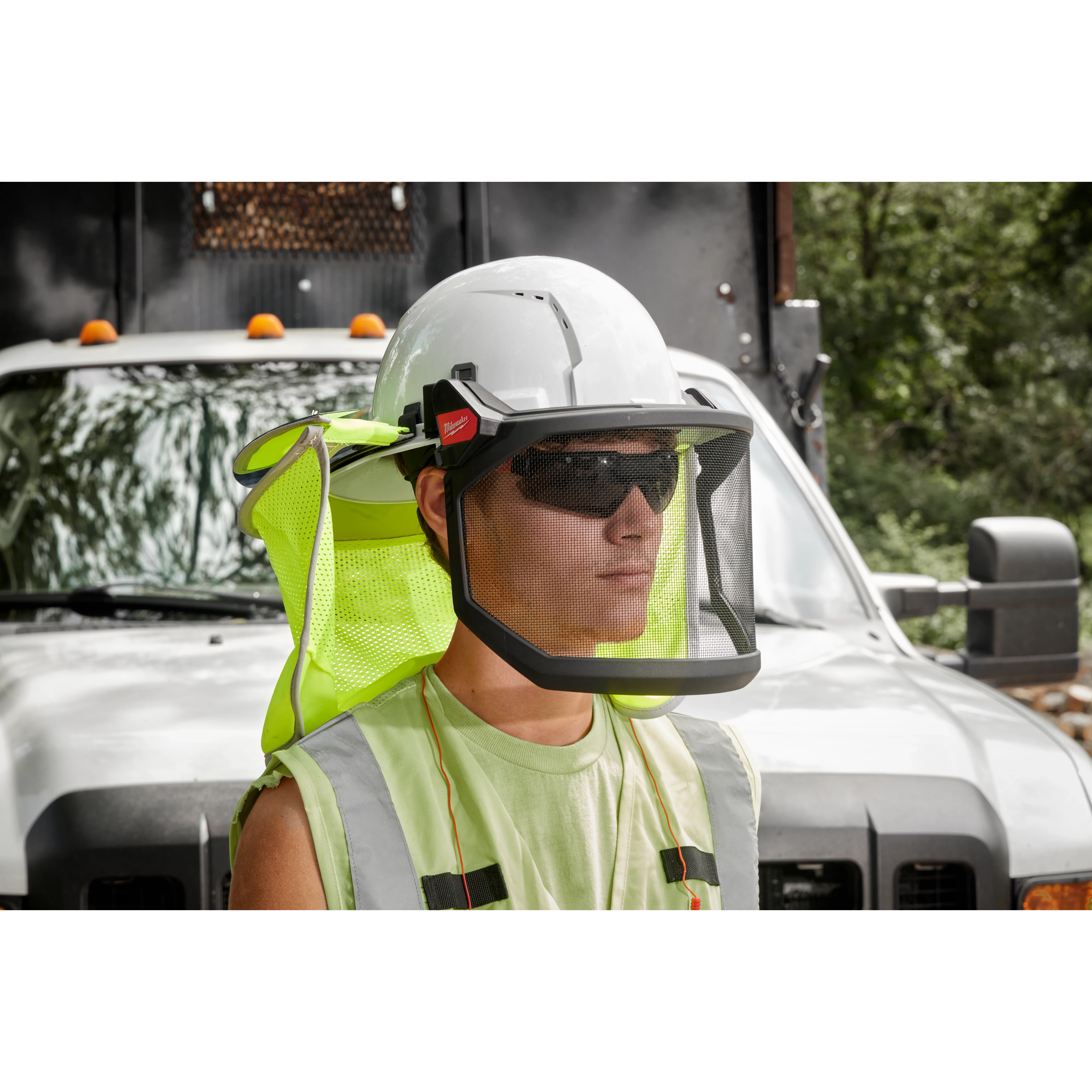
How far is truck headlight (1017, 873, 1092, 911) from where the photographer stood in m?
2.30

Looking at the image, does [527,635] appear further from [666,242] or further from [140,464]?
[666,242]

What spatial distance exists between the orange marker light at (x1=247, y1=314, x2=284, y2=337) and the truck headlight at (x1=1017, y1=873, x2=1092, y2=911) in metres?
2.39

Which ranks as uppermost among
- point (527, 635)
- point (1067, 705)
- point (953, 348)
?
point (953, 348)

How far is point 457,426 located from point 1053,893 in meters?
1.43

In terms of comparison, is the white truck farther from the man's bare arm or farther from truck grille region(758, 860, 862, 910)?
the man's bare arm

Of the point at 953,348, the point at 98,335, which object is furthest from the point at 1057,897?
the point at 953,348

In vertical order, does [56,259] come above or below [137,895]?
above

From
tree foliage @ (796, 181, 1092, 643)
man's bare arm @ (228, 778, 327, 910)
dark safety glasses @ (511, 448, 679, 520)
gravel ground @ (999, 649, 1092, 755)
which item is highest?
Result: tree foliage @ (796, 181, 1092, 643)

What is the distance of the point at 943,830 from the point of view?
2.29 metres

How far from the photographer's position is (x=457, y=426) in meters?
1.54

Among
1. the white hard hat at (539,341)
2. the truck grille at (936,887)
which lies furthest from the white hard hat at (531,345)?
the truck grille at (936,887)

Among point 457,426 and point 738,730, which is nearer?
point 457,426

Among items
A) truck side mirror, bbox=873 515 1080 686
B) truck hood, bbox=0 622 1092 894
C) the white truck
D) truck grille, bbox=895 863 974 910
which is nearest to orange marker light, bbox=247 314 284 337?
the white truck
